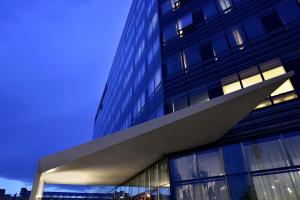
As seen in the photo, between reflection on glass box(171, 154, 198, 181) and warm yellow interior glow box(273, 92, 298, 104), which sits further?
reflection on glass box(171, 154, 198, 181)

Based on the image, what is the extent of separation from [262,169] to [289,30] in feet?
25.1

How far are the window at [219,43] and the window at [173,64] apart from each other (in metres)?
2.80

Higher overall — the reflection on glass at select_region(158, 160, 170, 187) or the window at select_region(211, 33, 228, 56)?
the window at select_region(211, 33, 228, 56)

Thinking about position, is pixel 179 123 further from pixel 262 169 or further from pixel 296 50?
pixel 296 50

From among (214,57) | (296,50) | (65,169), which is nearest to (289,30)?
(296,50)

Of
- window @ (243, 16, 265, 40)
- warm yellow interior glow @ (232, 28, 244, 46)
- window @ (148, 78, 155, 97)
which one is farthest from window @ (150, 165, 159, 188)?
window @ (243, 16, 265, 40)

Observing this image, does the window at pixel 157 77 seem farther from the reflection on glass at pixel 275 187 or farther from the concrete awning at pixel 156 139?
the reflection on glass at pixel 275 187

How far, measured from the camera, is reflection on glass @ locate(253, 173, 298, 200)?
10.8 metres

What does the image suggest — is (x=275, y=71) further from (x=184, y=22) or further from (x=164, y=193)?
(x=164, y=193)

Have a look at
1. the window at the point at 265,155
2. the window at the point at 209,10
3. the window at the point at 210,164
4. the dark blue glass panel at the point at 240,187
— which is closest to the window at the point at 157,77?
the window at the point at 209,10

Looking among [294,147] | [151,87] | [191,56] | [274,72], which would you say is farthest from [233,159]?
[151,87]

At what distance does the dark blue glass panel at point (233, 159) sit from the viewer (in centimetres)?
1256

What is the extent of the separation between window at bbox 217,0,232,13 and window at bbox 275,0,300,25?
338 cm

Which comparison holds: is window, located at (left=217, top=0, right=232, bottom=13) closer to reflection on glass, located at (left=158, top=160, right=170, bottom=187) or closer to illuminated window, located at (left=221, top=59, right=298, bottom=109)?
illuminated window, located at (left=221, top=59, right=298, bottom=109)
